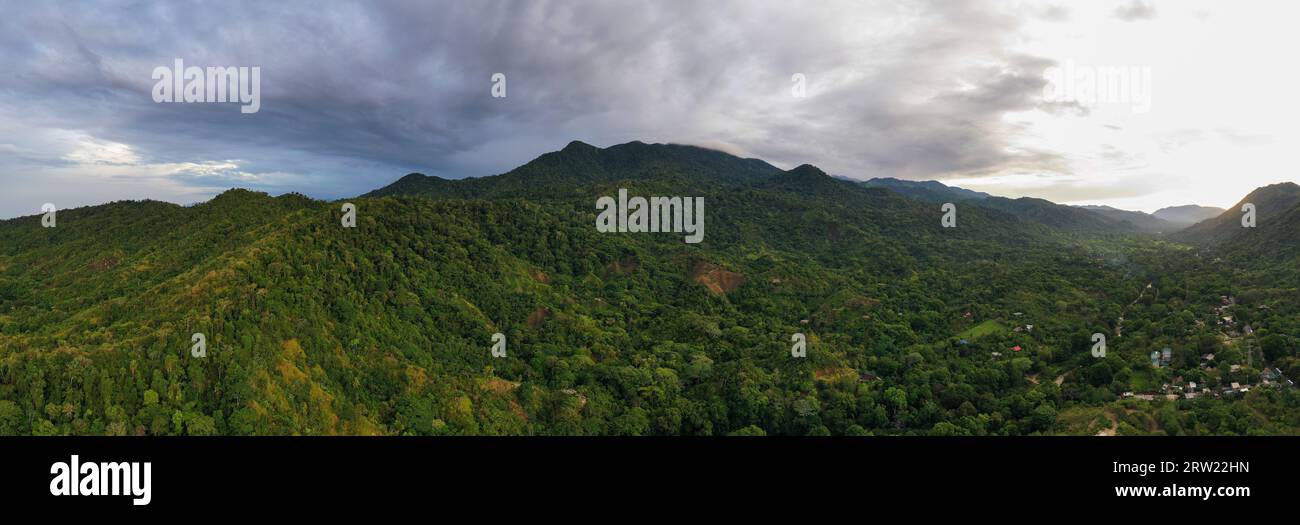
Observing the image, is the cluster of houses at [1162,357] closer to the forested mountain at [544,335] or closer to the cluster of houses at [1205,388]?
the forested mountain at [544,335]

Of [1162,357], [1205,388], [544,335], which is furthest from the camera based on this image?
[544,335]

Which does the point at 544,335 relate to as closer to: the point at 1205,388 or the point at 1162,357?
the point at 1205,388

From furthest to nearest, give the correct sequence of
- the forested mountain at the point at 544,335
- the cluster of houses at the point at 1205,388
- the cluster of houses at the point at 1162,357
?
1. the cluster of houses at the point at 1162,357
2. the cluster of houses at the point at 1205,388
3. the forested mountain at the point at 544,335

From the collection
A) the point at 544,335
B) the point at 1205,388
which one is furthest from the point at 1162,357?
the point at 544,335

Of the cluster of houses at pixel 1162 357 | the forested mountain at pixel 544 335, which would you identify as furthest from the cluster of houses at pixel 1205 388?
the cluster of houses at pixel 1162 357

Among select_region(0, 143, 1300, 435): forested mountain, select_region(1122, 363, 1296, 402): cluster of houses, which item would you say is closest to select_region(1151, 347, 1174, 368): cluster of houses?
select_region(0, 143, 1300, 435): forested mountain

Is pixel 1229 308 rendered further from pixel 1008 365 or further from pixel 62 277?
pixel 62 277

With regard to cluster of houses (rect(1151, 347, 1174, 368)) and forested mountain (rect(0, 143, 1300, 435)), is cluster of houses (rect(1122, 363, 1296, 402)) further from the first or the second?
cluster of houses (rect(1151, 347, 1174, 368))

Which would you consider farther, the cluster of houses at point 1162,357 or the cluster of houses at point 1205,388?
the cluster of houses at point 1162,357

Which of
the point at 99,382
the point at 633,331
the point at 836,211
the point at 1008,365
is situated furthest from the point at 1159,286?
the point at 99,382
